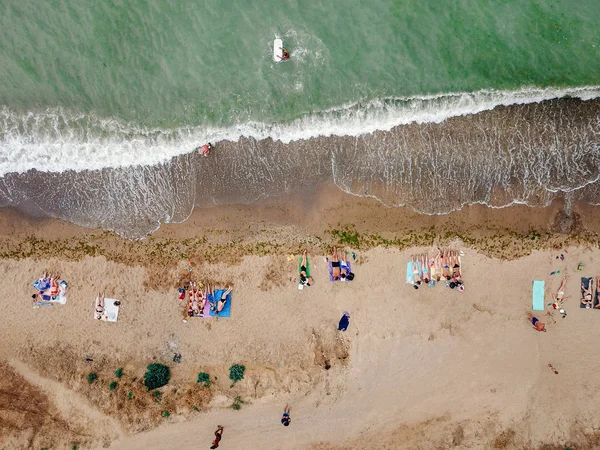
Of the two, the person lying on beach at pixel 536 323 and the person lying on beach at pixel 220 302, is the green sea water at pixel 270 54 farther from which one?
the person lying on beach at pixel 536 323

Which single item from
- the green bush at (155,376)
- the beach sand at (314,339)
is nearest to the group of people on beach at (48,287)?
the beach sand at (314,339)

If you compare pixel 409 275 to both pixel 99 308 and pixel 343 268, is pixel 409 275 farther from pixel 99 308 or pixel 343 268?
pixel 99 308

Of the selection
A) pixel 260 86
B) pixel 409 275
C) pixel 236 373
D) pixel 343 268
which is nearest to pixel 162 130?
pixel 260 86

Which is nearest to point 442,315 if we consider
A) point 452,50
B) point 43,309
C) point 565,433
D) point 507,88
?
point 565,433

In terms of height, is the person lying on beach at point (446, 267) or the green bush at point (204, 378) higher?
the person lying on beach at point (446, 267)

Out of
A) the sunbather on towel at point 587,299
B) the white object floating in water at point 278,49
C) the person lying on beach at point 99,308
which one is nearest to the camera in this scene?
the sunbather on towel at point 587,299

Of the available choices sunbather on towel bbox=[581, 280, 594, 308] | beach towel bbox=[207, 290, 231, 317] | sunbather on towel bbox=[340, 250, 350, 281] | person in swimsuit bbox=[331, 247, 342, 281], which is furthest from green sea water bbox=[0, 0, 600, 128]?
sunbather on towel bbox=[581, 280, 594, 308]

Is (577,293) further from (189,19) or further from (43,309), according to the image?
(43,309)
